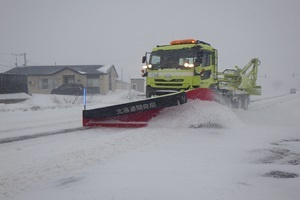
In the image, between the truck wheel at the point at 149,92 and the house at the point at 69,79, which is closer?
the truck wheel at the point at 149,92

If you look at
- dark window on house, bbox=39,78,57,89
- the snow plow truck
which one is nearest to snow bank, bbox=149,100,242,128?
the snow plow truck

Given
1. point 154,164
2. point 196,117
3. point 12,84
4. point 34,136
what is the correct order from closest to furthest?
point 154,164 < point 34,136 < point 196,117 < point 12,84

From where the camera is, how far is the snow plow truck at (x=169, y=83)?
7392 millimetres

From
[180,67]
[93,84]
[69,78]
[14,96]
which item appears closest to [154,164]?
[180,67]

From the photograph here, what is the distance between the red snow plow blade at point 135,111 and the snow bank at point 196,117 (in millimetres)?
245

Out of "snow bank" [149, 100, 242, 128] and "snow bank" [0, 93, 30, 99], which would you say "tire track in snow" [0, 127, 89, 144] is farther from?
"snow bank" [0, 93, 30, 99]

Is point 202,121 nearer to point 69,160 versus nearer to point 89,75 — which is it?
point 69,160

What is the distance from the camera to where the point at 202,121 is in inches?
287

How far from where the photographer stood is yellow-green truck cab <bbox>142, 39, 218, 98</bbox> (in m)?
8.59

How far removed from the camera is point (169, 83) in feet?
29.0

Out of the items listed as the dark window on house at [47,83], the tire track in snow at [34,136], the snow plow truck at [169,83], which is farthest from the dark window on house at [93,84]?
the tire track in snow at [34,136]

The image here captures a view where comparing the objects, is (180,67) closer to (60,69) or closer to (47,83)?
(47,83)

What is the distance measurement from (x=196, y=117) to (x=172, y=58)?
9.38 feet

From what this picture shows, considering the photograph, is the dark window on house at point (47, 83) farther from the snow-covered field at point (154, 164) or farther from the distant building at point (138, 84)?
the snow-covered field at point (154, 164)
